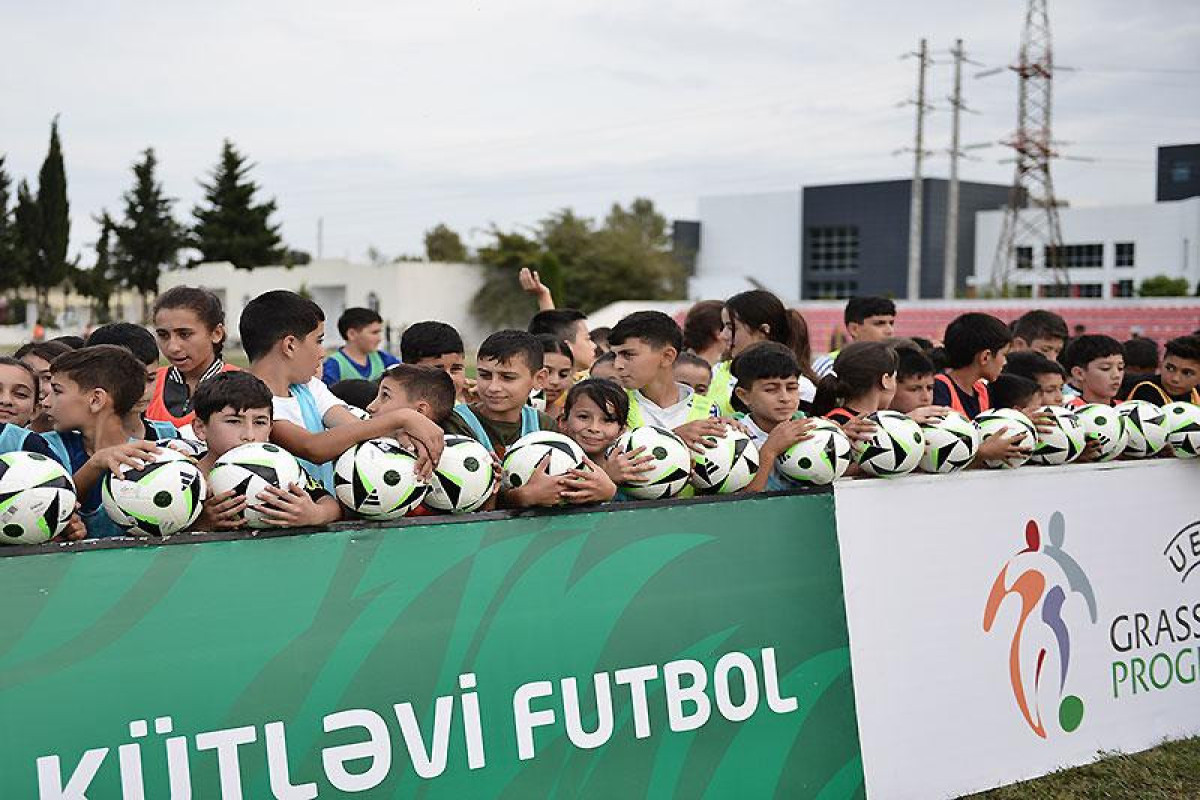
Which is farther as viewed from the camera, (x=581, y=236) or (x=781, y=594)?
(x=581, y=236)

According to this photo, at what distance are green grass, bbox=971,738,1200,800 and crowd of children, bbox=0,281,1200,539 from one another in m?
1.46

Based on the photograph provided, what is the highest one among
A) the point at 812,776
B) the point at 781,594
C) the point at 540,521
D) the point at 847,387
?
the point at 847,387

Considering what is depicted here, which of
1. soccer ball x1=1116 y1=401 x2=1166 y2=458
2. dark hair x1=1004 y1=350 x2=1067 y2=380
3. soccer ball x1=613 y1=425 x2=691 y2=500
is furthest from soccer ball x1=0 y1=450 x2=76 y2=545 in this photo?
dark hair x1=1004 y1=350 x2=1067 y2=380

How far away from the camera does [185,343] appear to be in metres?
5.32

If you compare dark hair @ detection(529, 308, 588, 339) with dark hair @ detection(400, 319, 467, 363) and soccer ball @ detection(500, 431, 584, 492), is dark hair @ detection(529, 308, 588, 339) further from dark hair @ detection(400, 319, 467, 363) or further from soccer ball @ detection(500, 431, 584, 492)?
soccer ball @ detection(500, 431, 584, 492)

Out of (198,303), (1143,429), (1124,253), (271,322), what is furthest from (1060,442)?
(1124,253)

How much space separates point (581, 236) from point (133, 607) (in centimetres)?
7250

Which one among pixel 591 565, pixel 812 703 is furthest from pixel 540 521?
pixel 812 703

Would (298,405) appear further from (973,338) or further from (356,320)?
(356,320)

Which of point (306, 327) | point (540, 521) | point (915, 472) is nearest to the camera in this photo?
point (540, 521)

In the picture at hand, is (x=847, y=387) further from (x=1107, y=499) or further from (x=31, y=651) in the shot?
(x=31, y=651)

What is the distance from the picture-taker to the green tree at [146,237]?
82.2 metres

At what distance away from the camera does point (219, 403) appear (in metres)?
4.13

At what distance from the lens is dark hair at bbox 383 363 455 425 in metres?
4.75
